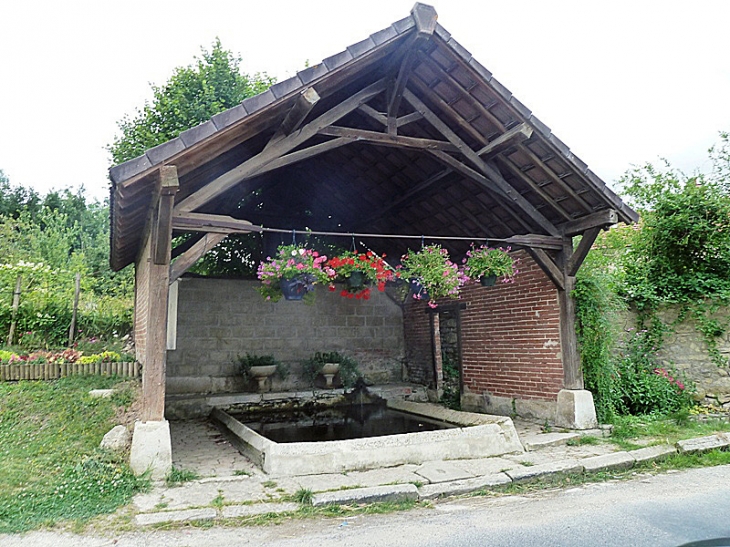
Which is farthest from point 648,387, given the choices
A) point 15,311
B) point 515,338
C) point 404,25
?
point 15,311

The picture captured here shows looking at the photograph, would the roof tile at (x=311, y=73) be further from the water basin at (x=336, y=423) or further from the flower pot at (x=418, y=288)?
the water basin at (x=336, y=423)

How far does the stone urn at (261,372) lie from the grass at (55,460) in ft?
9.08

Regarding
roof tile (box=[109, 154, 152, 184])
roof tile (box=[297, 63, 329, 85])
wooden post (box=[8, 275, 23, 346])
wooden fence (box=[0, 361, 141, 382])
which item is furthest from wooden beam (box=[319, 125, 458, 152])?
wooden post (box=[8, 275, 23, 346])

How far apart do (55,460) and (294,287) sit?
2603 mm

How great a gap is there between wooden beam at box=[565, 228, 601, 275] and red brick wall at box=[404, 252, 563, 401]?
12.9 inches

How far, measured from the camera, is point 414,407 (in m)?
7.54

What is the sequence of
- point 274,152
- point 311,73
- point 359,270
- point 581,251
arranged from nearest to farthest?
point 311,73
point 274,152
point 359,270
point 581,251

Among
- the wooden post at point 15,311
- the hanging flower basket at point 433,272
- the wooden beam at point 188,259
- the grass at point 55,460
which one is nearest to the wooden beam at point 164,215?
the wooden beam at point 188,259

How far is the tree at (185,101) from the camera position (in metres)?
12.4

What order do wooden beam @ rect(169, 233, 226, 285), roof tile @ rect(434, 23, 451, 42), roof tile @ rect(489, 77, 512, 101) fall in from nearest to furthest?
wooden beam @ rect(169, 233, 226, 285) → roof tile @ rect(434, 23, 451, 42) → roof tile @ rect(489, 77, 512, 101)

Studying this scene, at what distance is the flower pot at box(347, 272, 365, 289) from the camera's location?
Result: 19.2 feet

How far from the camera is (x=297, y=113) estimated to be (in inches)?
185

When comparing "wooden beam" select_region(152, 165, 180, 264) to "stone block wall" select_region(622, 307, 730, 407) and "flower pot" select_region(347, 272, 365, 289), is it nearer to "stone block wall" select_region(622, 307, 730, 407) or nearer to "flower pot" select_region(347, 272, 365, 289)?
"flower pot" select_region(347, 272, 365, 289)

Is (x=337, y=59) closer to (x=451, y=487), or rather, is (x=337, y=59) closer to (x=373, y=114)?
(x=373, y=114)
